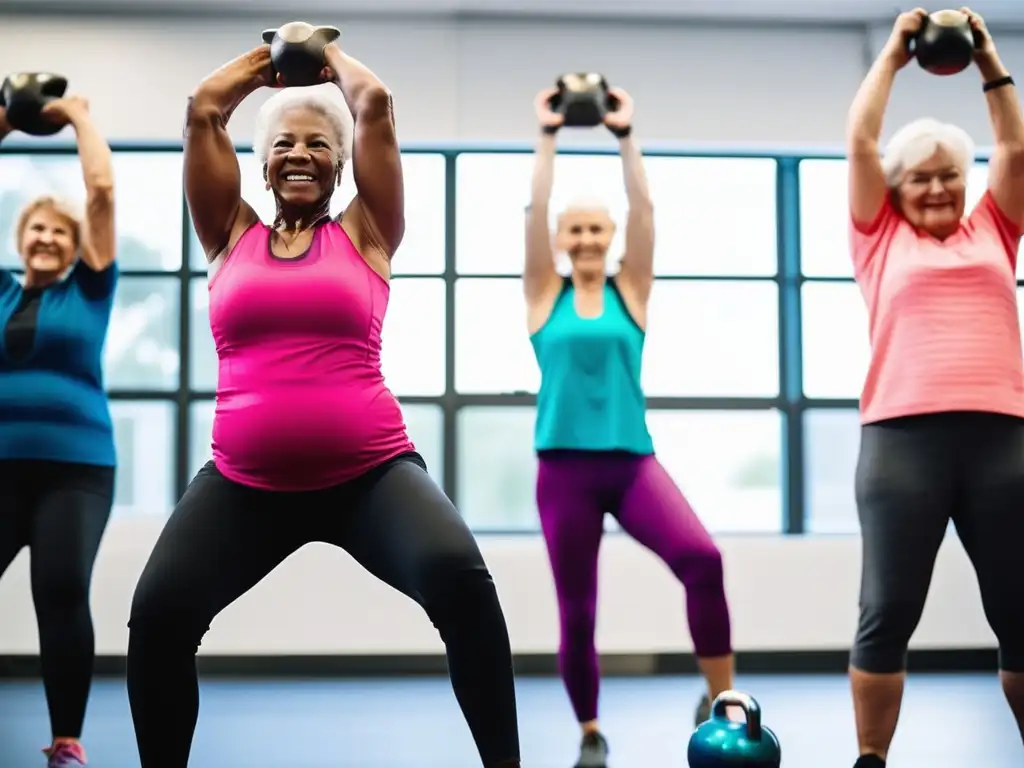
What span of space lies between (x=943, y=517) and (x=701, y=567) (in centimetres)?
54

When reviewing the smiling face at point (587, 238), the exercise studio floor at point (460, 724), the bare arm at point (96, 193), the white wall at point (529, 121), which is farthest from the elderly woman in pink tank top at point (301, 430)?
the white wall at point (529, 121)

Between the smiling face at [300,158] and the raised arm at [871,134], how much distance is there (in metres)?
1.01

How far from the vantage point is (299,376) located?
4.78 feet

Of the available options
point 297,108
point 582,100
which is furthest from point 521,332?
point 297,108

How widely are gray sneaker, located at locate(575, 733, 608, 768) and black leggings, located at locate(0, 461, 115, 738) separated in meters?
1.14

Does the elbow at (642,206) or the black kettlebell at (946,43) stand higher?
the black kettlebell at (946,43)

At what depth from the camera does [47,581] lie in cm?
221

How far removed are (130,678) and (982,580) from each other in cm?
146

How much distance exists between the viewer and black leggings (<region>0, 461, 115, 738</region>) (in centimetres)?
221

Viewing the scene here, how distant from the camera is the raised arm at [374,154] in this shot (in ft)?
4.99

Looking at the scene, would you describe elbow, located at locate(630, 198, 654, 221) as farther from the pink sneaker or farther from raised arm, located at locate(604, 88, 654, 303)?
the pink sneaker

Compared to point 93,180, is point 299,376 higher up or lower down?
lower down

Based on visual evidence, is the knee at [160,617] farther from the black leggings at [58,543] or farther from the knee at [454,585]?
the black leggings at [58,543]

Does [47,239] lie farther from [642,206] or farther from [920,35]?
[920,35]
